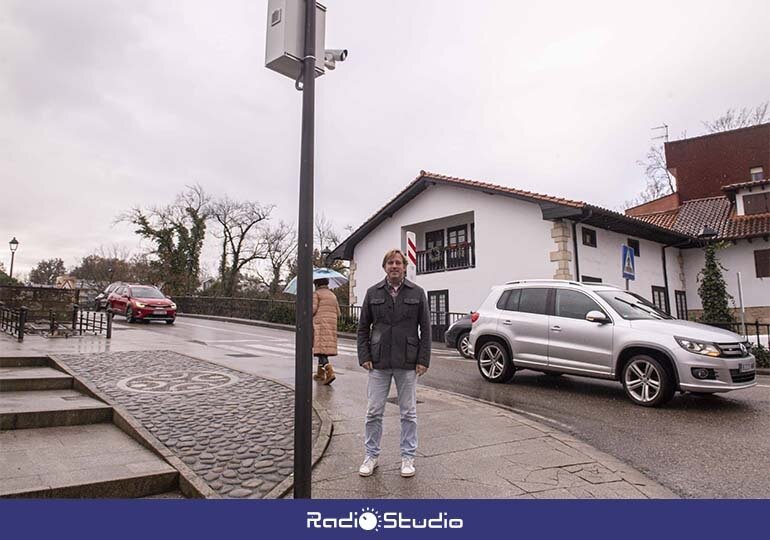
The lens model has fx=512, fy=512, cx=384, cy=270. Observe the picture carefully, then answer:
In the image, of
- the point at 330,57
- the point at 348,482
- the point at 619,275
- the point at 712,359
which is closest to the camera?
the point at 330,57

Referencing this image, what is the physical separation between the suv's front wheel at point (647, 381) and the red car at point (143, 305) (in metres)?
18.5

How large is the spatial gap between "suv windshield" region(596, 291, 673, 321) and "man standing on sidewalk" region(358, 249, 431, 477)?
4567 mm

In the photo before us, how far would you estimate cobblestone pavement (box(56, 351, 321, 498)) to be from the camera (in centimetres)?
405

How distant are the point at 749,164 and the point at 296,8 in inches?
1423

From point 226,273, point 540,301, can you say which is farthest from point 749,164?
point 226,273

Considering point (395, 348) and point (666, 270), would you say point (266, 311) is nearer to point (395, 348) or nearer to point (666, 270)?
point (666, 270)

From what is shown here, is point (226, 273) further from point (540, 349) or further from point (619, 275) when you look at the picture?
point (540, 349)

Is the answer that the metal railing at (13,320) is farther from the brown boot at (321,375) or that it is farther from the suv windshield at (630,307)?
the suv windshield at (630,307)

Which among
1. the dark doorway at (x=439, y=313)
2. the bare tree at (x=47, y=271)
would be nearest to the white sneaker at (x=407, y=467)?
the dark doorway at (x=439, y=313)

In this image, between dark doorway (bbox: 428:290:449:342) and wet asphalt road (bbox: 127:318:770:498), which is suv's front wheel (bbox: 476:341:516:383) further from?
dark doorway (bbox: 428:290:449:342)

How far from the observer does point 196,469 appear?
159 inches

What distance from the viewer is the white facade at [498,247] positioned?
18234mm

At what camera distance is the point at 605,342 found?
7535 millimetres

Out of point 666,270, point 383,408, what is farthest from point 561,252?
point 383,408
